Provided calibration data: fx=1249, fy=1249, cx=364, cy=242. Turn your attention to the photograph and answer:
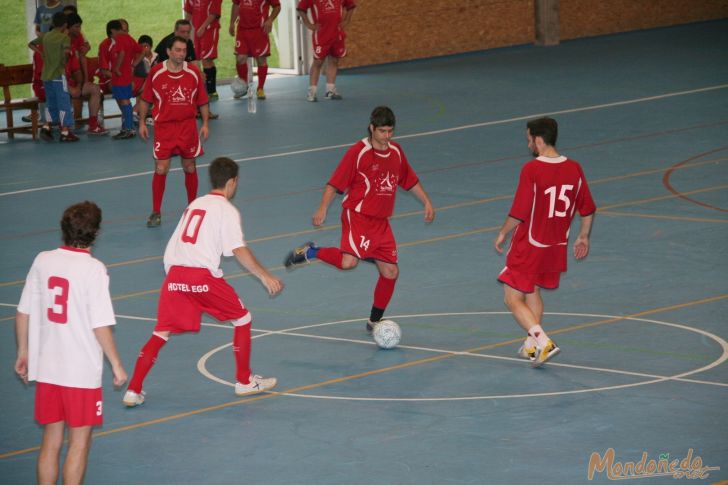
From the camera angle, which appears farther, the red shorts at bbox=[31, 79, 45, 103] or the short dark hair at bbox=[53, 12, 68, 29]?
the red shorts at bbox=[31, 79, 45, 103]

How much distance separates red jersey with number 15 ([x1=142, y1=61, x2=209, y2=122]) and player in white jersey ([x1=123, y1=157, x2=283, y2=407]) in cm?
624

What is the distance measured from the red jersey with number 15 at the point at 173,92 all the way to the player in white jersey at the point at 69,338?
8.16m

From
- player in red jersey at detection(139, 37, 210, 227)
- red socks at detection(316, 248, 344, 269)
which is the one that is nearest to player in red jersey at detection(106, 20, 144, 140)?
player in red jersey at detection(139, 37, 210, 227)

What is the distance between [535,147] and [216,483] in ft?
12.0

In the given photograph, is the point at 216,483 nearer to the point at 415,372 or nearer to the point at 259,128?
the point at 415,372

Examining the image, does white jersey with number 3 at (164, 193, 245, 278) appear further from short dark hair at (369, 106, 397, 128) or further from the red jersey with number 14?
the red jersey with number 14

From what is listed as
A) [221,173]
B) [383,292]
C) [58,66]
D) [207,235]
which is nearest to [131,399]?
[207,235]

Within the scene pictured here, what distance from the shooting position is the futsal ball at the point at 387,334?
33.1 ft

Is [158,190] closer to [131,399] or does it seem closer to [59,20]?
[131,399]

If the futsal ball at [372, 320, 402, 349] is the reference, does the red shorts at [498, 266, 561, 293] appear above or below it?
above

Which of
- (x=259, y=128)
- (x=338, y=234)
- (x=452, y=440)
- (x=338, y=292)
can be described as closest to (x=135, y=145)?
(x=259, y=128)

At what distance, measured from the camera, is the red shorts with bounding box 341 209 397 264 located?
10.5 meters

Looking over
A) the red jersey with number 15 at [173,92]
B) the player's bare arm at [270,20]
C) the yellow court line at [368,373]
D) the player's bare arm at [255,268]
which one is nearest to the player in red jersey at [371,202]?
the yellow court line at [368,373]

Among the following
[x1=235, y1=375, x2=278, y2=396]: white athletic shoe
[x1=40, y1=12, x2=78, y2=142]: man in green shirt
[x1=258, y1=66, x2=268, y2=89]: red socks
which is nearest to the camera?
A: [x1=235, y1=375, x2=278, y2=396]: white athletic shoe
